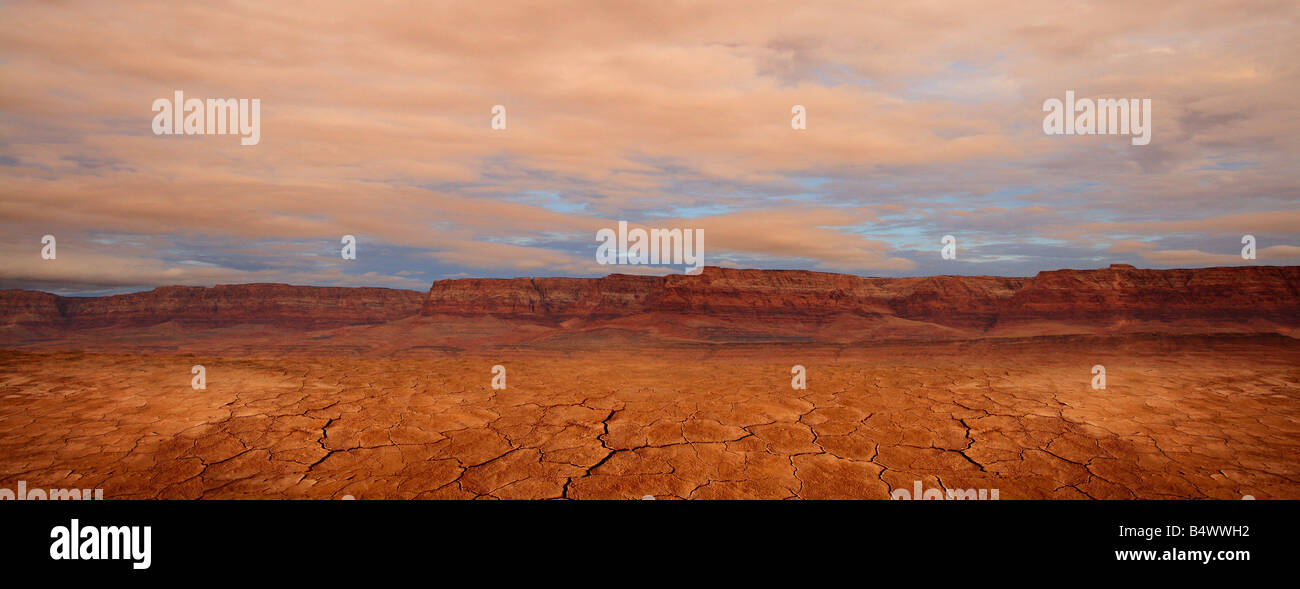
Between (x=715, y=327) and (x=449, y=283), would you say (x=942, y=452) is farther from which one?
(x=449, y=283)

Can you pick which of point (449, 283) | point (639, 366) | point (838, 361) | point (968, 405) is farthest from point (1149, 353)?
point (449, 283)

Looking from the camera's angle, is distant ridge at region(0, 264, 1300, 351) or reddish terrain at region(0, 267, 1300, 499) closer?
reddish terrain at region(0, 267, 1300, 499)

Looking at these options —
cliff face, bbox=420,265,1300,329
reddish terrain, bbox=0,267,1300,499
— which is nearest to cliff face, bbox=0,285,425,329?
cliff face, bbox=420,265,1300,329

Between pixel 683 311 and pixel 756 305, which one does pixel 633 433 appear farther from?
pixel 756 305

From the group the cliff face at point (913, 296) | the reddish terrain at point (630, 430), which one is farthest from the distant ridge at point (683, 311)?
the reddish terrain at point (630, 430)

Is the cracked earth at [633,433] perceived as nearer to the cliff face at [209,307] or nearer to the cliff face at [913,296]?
the cliff face at [913,296]

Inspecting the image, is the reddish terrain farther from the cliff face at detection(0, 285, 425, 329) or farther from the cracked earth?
the cliff face at detection(0, 285, 425, 329)
